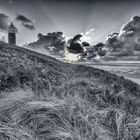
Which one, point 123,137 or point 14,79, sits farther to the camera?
point 14,79

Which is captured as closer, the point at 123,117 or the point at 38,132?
the point at 38,132

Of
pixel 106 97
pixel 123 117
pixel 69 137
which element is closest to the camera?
pixel 69 137

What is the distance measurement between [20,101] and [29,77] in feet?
5.28

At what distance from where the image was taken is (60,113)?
2.41 metres

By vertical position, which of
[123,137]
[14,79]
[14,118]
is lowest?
[123,137]

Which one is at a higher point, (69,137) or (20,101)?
(20,101)

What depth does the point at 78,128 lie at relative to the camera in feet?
7.14

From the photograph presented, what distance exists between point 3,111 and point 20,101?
0.31m

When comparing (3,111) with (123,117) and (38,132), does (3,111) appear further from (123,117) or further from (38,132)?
(123,117)

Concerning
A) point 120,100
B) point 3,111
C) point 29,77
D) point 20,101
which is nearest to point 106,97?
point 120,100

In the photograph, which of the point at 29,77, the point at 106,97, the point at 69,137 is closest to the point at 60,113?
the point at 69,137

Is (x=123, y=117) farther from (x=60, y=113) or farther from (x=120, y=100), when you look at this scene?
(x=120, y=100)

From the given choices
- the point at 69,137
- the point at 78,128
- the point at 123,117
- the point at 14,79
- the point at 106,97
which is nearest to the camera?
the point at 69,137

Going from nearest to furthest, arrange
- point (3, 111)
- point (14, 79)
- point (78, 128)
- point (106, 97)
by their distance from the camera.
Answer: point (78, 128)
point (3, 111)
point (14, 79)
point (106, 97)
